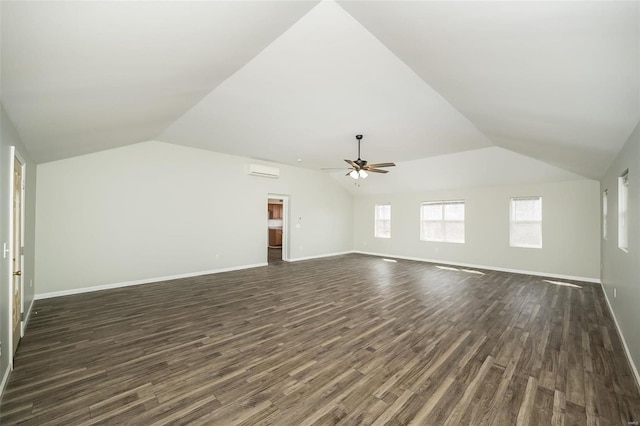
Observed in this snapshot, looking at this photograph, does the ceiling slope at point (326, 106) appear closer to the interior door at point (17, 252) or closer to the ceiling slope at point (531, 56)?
the ceiling slope at point (531, 56)

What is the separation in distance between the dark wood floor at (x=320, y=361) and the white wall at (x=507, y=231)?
168 centimetres

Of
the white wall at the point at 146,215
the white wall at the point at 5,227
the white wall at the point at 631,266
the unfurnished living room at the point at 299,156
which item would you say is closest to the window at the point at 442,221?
the unfurnished living room at the point at 299,156

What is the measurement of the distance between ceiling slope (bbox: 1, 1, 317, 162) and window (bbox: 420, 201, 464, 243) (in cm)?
727

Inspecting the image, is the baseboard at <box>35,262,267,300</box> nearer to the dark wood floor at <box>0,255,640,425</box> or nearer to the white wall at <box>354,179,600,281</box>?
the dark wood floor at <box>0,255,640,425</box>

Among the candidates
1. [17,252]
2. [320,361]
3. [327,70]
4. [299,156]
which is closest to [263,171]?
[299,156]

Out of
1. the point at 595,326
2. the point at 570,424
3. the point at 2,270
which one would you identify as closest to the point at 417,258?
the point at 595,326

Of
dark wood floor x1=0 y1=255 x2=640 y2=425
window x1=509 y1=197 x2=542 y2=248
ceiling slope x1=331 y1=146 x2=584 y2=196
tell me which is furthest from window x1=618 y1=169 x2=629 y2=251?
window x1=509 y1=197 x2=542 y2=248

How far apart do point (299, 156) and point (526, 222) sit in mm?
6014

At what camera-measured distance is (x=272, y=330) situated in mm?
3229

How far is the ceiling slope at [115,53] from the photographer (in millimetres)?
1323

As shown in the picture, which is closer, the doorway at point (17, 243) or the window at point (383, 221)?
the doorway at point (17, 243)

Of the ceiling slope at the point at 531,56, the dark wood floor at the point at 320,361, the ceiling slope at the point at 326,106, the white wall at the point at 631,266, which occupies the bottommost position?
the dark wood floor at the point at 320,361

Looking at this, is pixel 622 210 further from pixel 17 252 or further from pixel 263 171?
pixel 17 252

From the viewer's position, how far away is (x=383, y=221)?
9.70m
